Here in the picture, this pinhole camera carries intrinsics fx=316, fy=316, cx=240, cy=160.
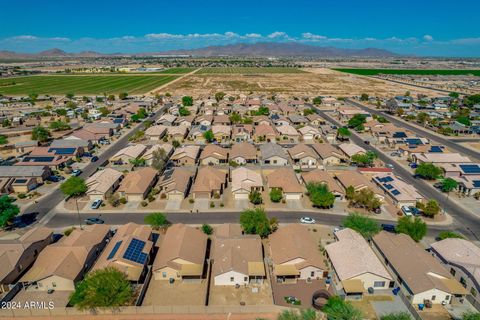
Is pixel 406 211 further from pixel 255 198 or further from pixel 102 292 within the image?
pixel 102 292

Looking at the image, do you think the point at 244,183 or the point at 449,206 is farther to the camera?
the point at 244,183

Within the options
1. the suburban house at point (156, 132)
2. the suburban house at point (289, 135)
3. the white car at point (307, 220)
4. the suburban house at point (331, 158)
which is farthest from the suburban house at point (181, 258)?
the suburban house at point (289, 135)

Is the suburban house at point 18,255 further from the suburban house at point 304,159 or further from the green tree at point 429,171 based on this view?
the green tree at point 429,171

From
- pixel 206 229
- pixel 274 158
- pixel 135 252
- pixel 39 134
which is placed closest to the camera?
pixel 135 252

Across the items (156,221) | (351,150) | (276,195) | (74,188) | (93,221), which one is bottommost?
(93,221)

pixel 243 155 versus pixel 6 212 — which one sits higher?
pixel 243 155

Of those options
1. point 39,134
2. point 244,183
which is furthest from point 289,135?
point 39,134

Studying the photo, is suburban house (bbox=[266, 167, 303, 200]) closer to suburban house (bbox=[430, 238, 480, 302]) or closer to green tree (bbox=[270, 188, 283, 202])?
green tree (bbox=[270, 188, 283, 202])
